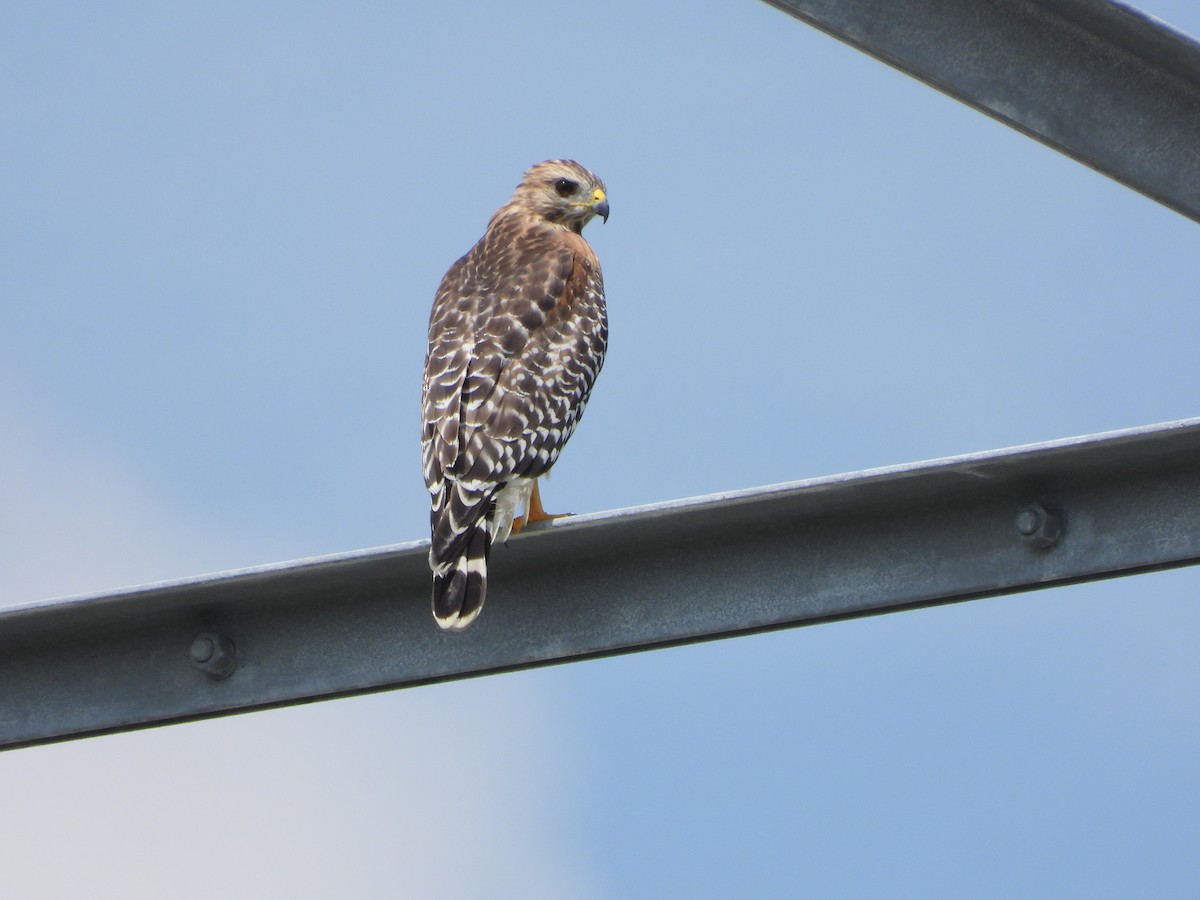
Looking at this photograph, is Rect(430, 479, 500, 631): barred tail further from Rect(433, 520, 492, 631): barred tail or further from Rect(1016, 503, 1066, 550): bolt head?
Rect(1016, 503, 1066, 550): bolt head

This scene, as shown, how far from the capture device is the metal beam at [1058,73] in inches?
114

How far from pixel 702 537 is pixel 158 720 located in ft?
3.58

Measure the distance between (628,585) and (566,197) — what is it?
3.84 m

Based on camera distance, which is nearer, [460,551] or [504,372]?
[460,551]

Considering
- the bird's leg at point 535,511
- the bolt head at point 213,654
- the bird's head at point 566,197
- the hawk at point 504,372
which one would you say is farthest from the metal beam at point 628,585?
the bird's head at point 566,197

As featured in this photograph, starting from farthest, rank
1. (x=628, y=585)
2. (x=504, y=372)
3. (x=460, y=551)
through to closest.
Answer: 1. (x=504, y=372)
2. (x=460, y=551)
3. (x=628, y=585)

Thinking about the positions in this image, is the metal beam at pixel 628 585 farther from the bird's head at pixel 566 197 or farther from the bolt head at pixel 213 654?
the bird's head at pixel 566 197

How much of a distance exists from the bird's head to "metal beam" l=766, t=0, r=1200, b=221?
11.5 ft

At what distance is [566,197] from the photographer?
6.56 m

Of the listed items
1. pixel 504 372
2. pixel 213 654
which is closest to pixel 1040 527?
pixel 213 654

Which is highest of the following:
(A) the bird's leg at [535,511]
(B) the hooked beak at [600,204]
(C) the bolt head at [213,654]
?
(B) the hooked beak at [600,204]

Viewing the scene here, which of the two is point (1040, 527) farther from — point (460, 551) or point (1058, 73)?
point (460, 551)

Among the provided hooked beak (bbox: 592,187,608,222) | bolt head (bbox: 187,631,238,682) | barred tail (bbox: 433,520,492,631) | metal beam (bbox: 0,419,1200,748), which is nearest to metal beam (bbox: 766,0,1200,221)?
metal beam (bbox: 0,419,1200,748)

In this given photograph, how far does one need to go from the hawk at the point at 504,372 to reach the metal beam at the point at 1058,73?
4.07 feet
